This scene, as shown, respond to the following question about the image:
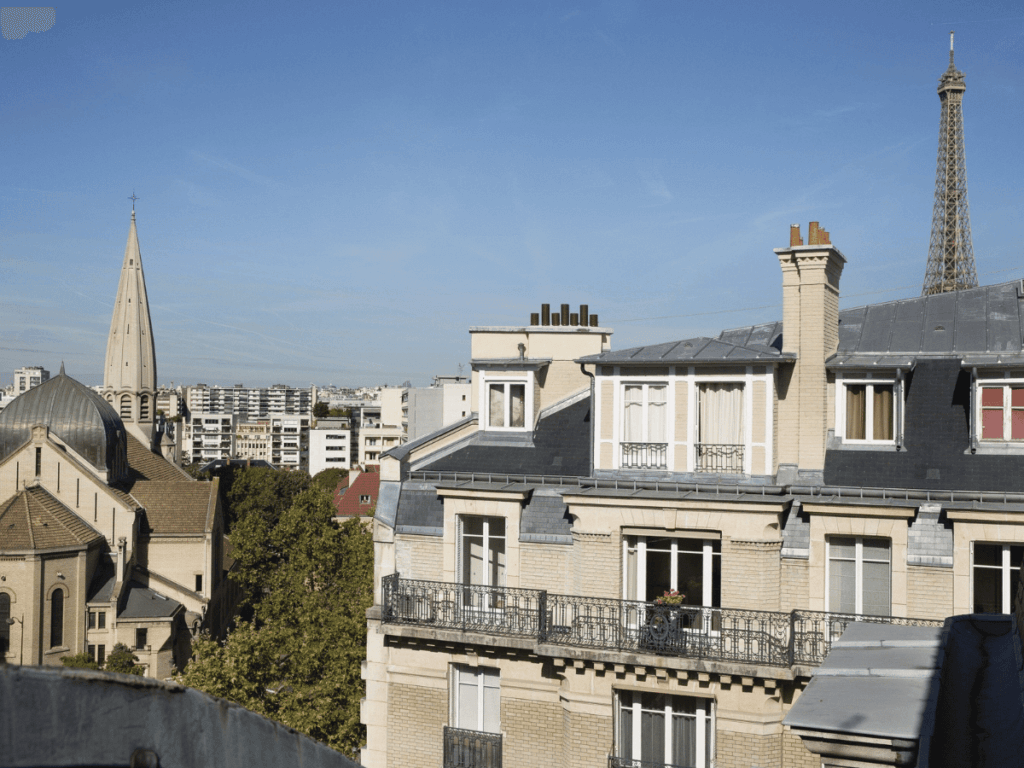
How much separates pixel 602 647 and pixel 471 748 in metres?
3.64

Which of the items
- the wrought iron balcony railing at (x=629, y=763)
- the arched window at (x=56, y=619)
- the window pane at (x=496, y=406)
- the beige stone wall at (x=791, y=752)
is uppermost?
the window pane at (x=496, y=406)

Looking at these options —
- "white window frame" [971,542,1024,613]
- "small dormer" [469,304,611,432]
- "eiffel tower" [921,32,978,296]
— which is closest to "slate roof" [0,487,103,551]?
"small dormer" [469,304,611,432]

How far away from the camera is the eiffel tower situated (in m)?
75.3

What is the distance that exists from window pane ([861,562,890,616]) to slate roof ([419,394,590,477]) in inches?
Result: 234

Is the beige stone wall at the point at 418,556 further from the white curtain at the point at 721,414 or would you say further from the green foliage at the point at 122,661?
the green foliage at the point at 122,661

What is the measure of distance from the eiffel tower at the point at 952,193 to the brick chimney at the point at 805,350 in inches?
2422

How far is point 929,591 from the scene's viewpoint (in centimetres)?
1723

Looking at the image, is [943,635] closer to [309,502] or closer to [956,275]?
[309,502]

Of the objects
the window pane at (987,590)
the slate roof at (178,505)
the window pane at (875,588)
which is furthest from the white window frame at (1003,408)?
the slate roof at (178,505)

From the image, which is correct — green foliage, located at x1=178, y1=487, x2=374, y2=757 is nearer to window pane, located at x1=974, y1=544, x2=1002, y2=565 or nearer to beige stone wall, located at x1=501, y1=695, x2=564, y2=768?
beige stone wall, located at x1=501, y1=695, x2=564, y2=768

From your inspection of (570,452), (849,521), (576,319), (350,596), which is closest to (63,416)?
(350,596)

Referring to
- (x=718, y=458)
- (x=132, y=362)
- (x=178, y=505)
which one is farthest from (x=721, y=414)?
(x=132, y=362)

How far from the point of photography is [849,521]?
699 inches

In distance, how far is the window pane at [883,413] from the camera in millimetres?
19219
